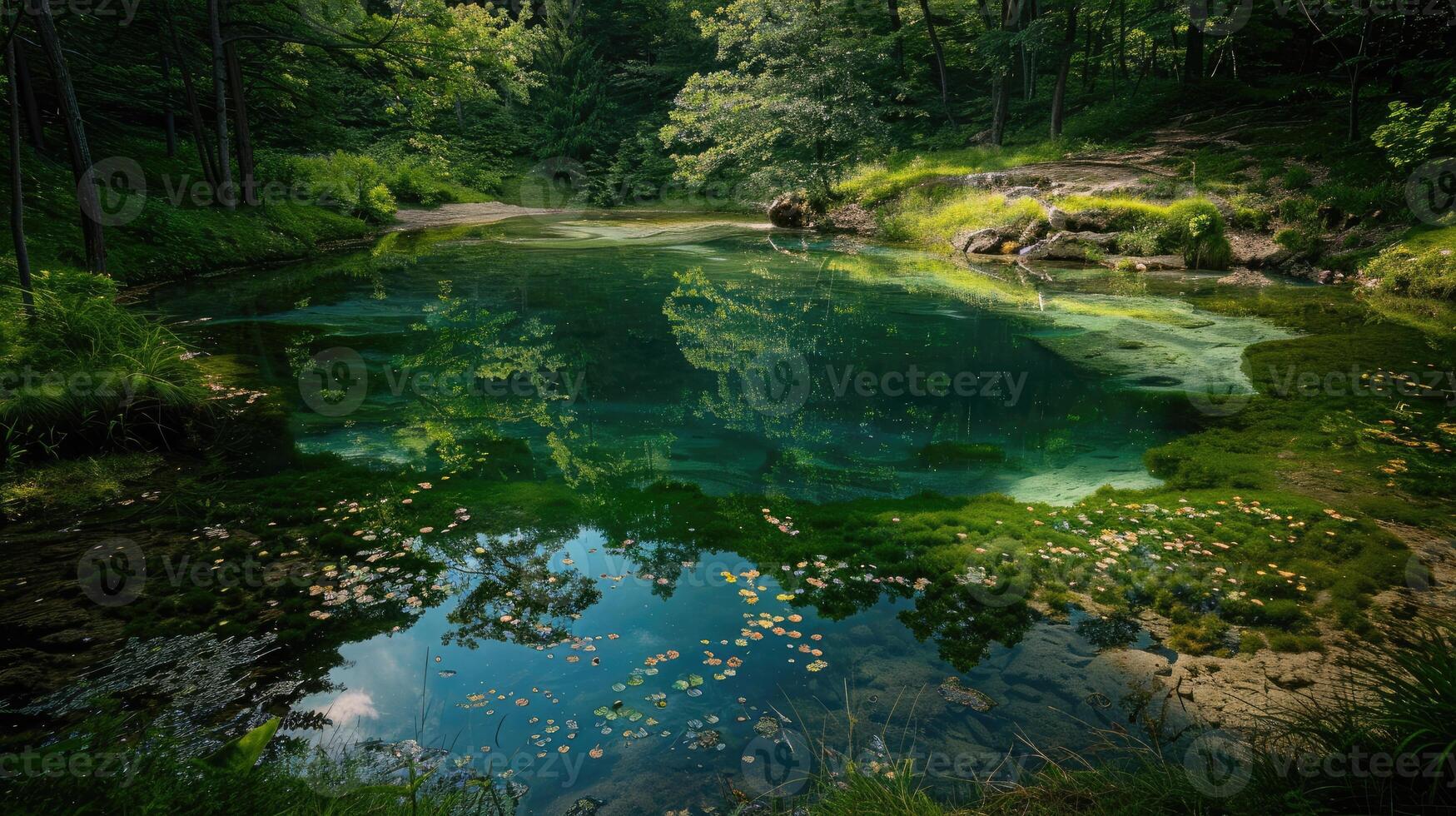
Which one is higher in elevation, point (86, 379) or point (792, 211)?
point (792, 211)

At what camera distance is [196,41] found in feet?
51.1

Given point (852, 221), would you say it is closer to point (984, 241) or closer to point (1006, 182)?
point (1006, 182)

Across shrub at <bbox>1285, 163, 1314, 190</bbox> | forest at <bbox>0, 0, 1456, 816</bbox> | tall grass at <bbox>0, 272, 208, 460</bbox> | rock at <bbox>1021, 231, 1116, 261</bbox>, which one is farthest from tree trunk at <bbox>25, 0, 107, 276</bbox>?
shrub at <bbox>1285, 163, 1314, 190</bbox>

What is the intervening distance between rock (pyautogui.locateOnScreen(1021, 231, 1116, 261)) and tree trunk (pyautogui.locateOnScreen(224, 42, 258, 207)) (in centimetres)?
1734

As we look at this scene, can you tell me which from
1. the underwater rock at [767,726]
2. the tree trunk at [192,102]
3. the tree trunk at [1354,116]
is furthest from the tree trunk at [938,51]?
the underwater rock at [767,726]

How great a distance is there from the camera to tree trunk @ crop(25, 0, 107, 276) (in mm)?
6312

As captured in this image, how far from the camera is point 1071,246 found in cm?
1652

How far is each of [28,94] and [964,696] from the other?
1686 centimetres

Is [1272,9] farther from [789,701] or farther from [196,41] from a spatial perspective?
[196,41]

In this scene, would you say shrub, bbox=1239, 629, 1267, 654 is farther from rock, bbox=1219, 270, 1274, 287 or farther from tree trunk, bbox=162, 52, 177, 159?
tree trunk, bbox=162, 52, 177, 159

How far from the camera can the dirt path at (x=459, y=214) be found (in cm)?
2391

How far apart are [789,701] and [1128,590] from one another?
2.46 metres

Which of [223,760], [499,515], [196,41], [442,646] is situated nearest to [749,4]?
[196,41]

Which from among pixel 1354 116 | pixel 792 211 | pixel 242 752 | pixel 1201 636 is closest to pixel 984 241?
pixel 1354 116
